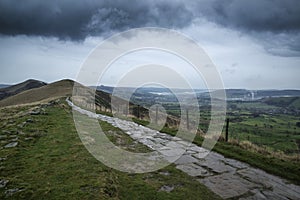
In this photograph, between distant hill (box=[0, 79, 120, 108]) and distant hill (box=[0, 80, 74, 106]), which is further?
distant hill (box=[0, 80, 74, 106])

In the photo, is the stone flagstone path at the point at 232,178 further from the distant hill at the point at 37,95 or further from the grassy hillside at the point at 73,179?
the distant hill at the point at 37,95

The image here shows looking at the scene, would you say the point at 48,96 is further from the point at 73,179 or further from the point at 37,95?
the point at 73,179

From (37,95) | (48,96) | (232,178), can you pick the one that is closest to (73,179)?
(232,178)

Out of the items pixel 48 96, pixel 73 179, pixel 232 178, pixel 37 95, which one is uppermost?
pixel 37 95

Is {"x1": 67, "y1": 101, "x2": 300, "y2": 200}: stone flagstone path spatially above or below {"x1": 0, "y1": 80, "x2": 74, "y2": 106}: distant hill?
below

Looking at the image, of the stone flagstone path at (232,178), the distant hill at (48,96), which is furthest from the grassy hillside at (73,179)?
the distant hill at (48,96)

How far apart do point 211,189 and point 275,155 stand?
5.25 m

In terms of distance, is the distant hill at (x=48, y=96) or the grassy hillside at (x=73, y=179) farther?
the distant hill at (x=48, y=96)

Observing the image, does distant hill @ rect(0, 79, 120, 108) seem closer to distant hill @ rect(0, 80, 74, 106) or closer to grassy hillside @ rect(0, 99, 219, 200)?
distant hill @ rect(0, 80, 74, 106)

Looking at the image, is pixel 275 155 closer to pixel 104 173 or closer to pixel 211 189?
pixel 211 189

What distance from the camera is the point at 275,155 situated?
9.20 m

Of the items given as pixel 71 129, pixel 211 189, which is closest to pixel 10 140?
pixel 71 129

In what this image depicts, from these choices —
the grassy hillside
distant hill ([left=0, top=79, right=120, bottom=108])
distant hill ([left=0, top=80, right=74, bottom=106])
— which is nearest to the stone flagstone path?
the grassy hillside

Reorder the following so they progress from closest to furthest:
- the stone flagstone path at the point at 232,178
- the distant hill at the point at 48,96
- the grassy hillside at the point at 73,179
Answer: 1. the grassy hillside at the point at 73,179
2. the stone flagstone path at the point at 232,178
3. the distant hill at the point at 48,96
